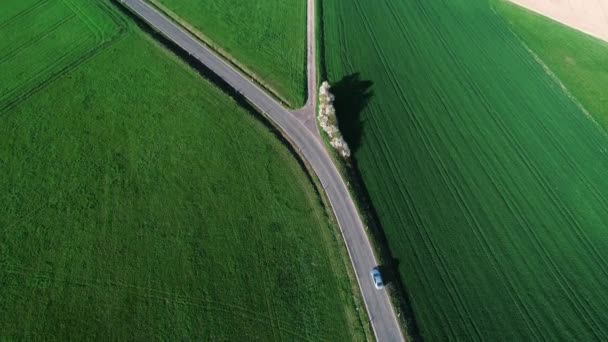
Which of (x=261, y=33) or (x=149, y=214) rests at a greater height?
(x=261, y=33)

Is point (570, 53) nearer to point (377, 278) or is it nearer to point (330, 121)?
point (330, 121)

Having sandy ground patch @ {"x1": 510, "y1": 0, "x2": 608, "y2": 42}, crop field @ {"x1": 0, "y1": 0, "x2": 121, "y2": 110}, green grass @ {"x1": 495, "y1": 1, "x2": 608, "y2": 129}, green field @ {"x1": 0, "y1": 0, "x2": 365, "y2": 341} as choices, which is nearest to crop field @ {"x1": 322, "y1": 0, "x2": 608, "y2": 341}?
green grass @ {"x1": 495, "y1": 1, "x2": 608, "y2": 129}

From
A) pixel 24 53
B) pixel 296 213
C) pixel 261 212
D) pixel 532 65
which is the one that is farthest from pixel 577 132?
pixel 24 53

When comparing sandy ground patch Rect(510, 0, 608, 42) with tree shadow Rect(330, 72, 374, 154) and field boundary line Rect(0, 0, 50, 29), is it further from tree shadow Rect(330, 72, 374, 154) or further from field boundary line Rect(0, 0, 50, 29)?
field boundary line Rect(0, 0, 50, 29)

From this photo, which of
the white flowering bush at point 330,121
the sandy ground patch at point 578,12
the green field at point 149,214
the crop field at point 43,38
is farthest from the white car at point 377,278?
the sandy ground patch at point 578,12

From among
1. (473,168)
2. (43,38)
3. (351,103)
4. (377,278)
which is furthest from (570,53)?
(43,38)

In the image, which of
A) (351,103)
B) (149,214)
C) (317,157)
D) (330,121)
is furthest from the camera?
(351,103)

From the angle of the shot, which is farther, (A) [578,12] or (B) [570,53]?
(A) [578,12]
